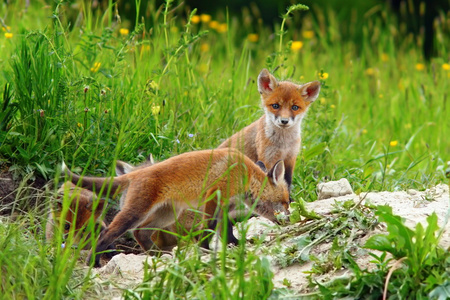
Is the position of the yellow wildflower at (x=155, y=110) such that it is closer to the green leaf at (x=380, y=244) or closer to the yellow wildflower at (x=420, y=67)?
the green leaf at (x=380, y=244)

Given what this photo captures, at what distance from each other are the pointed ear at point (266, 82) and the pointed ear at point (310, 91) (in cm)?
27

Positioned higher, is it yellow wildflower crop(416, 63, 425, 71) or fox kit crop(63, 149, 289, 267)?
fox kit crop(63, 149, 289, 267)

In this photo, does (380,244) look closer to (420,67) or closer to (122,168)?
(122,168)

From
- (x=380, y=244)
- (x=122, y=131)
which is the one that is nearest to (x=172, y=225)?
(x=122, y=131)

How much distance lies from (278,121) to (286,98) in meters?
0.26

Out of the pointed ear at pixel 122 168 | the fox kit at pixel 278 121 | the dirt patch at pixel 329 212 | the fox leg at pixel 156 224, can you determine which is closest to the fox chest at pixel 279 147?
the fox kit at pixel 278 121

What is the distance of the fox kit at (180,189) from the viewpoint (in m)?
4.04

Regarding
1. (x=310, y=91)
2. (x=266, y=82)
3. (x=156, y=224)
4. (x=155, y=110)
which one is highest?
(x=155, y=110)

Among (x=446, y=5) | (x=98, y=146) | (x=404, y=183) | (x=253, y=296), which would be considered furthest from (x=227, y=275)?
(x=446, y=5)

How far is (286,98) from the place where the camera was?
594 cm

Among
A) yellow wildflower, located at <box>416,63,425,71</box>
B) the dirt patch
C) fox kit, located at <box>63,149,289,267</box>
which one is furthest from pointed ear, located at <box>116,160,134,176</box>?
yellow wildflower, located at <box>416,63,425,71</box>

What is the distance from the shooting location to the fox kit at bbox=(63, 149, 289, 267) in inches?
159

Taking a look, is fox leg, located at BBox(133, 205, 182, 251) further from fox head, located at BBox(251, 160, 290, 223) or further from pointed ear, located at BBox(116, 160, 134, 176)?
fox head, located at BBox(251, 160, 290, 223)

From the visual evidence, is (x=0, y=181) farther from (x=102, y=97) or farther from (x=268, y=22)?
(x=268, y=22)
